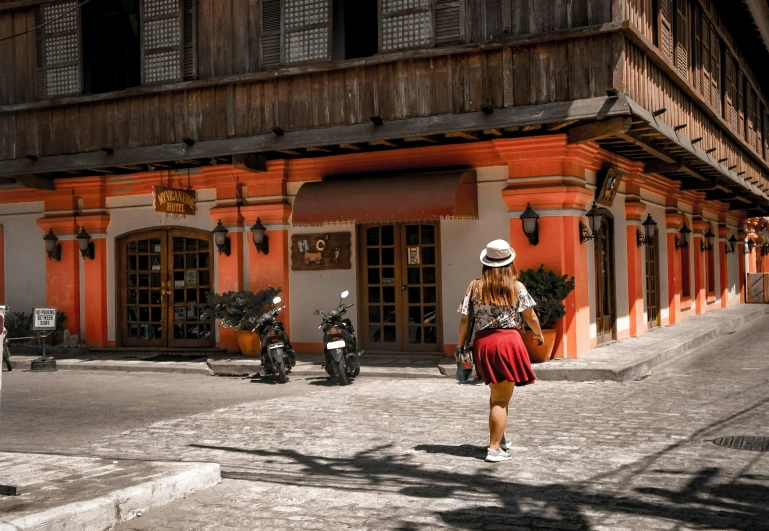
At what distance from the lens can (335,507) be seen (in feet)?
18.3

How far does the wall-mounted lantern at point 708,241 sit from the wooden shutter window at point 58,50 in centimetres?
1710

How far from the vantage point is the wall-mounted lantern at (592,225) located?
13.8 metres

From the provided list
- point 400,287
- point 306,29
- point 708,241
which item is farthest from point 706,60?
point 306,29

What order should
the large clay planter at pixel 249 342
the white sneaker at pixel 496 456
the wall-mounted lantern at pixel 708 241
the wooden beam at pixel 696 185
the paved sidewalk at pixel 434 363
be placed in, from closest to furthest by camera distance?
the white sneaker at pixel 496 456 → the paved sidewalk at pixel 434 363 → the large clay planter at pixel 249 342 → the wooden beam at pixel 696 185 → the wall-mounted lantern at pixel 708 241

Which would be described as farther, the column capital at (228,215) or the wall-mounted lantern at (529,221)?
the column capital at (228,215)

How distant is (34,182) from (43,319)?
10.2 ft

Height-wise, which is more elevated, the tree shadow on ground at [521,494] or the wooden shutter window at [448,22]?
the wooden shutter window at [448,22]

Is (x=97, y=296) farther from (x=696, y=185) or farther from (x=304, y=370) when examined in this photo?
Answer: (x=696, y=185)

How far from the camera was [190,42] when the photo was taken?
15125mm

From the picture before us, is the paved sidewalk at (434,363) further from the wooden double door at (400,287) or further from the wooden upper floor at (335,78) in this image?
the wooden upper floor at (335,78)

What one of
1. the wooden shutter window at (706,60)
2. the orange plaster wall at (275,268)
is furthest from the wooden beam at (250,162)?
the wooden shutter window at (706,60)

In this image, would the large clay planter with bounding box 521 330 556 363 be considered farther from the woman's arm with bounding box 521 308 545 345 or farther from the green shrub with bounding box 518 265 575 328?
the woman's arm with bounding box 521 308 545 345

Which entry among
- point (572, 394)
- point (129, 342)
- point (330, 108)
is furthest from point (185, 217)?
point (572, 394)

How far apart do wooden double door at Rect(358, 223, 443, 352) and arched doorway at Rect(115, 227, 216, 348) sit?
329 centimetres
